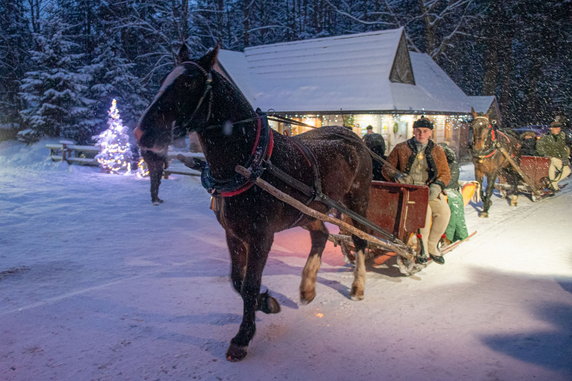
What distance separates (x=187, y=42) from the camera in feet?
85.9

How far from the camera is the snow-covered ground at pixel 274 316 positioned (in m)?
3.49

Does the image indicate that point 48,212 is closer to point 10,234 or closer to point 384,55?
point 10,234

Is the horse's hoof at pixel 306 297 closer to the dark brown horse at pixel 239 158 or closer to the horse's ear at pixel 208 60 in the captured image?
the dark brown horse at pixel 239 158

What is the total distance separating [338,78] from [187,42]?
10.9 metres

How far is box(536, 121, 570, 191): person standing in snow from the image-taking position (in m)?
12.0

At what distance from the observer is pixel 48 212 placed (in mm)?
9539

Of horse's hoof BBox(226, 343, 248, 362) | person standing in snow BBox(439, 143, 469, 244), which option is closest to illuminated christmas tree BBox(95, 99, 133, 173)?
person standing in snow BBox(439, 143, 469, 244)

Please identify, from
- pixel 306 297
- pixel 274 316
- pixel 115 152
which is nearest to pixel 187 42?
pixel 115 152

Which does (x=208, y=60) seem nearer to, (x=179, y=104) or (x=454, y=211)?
(x=179, y=104)

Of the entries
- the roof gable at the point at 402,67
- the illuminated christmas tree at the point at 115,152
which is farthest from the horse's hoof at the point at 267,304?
the roof gable at the point at 402,67

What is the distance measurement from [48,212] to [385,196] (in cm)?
779

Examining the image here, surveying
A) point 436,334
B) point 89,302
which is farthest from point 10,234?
point 436,334

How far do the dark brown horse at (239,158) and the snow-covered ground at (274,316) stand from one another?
1.75 ft

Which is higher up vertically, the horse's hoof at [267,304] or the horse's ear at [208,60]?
the horse's ear at [208,60]
